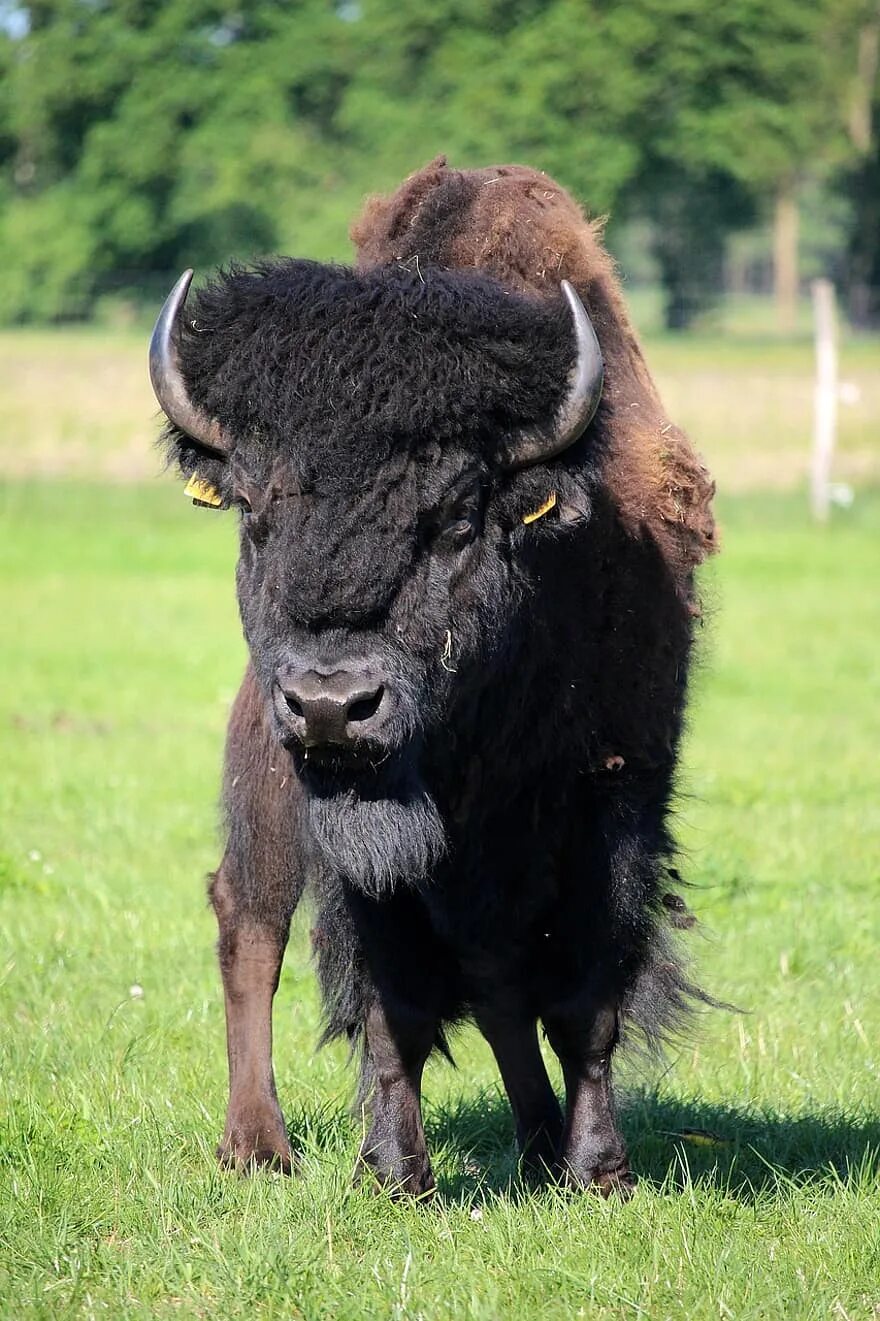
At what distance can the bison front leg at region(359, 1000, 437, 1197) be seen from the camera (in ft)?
14.8

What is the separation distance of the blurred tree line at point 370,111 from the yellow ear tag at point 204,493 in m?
48.3

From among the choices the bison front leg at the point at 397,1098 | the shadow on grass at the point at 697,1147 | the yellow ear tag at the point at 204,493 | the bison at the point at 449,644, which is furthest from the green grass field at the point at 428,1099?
the yellow ear tag at the point at 204,493

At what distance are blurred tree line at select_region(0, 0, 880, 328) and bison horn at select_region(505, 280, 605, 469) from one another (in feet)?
159

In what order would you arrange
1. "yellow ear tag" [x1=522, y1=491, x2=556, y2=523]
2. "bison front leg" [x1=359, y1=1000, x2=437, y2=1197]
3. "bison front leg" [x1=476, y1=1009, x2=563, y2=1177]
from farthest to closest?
"bison front leg" [x1=476, y1=1009, x2=563, y2=1177], "bison front leg" [x1=359, y1=1000, x2=437, y2=1197], "yellow ear tag" [x1=522, y1=491, x2=556, y2=523]

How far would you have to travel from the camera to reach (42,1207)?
4145mm

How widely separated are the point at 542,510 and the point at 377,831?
85 cm

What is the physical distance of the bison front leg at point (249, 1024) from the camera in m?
4.71

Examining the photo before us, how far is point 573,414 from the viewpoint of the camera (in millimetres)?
4023

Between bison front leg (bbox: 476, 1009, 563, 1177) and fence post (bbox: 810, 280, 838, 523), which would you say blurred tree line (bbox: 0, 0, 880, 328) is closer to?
fence post (bbox: 810, 280, 838, 523)

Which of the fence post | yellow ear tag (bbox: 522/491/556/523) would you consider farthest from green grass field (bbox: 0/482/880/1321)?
the fence post

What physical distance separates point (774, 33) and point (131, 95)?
2066 centimetres

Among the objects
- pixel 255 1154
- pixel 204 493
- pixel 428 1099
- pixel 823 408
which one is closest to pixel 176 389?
pixel 204 493

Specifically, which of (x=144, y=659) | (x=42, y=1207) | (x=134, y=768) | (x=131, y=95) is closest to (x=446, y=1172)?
(x=42, y=1207)

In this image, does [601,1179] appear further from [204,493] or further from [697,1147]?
[204,493]
